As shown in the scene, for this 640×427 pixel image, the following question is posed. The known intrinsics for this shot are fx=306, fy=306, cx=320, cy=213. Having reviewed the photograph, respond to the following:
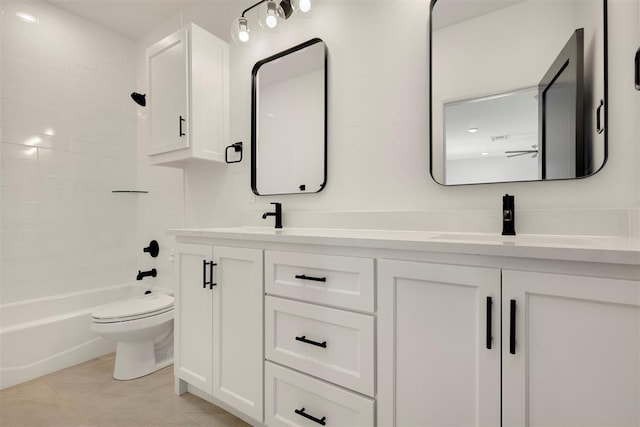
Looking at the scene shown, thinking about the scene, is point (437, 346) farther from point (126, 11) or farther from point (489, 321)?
point (126, 11)

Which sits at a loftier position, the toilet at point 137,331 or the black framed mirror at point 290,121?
the black framed mirror at point 290,121

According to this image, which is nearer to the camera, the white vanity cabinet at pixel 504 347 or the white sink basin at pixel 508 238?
the white vanity cabinet at pixel 504 347

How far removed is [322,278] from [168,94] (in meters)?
1.77

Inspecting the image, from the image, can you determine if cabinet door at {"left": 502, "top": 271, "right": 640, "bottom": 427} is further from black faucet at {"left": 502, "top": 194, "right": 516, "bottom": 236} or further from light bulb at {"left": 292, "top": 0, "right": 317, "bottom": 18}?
light bulb at {"left": 292, "top": 0, "right": 317, "bottom": 18}

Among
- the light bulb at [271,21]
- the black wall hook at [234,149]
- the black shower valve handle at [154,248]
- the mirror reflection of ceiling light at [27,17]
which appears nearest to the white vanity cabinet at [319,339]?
the black wall hook at [234,149]

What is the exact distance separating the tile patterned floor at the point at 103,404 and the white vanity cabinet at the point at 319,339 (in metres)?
0.52

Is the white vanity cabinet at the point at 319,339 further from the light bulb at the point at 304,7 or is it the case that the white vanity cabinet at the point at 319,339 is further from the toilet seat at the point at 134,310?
the light bulb at the point at 304,7

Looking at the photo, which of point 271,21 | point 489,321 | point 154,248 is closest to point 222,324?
point 489,321

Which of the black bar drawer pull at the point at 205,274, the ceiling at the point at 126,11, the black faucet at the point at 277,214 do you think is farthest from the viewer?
the ceiling at the point at 126,11

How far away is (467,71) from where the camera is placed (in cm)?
138

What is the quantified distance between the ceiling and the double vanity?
2071 millimetres

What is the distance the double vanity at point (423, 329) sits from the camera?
0.75m

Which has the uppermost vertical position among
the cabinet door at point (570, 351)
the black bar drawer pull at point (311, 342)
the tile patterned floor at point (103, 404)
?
the cabinet door at point (570, 351)

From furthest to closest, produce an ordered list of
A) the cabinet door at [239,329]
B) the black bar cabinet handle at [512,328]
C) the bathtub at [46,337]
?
the bathtub at [46,337] → the cabinet door at [239,329] → the black bar cabinet handle at [512,328]
